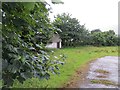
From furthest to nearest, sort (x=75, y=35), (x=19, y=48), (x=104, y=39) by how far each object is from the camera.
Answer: (x=104, y=39), (x=75, y=35), (x=19, y=48)

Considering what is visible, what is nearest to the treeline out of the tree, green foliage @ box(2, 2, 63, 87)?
the tree

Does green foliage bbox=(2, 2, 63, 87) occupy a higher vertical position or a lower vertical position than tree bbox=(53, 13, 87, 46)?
lower

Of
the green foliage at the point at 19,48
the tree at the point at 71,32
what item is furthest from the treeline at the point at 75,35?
the green foliage at the point at 19,48

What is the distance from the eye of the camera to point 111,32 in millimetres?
26891

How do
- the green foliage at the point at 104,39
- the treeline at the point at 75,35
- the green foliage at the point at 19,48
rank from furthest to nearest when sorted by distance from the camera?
the green foliage at the point at 104,39
the treeline at the point at 75,35
the green foliage at the point at 19,48

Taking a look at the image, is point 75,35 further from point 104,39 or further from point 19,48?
point 19,48

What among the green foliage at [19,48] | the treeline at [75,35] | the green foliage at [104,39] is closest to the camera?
the green foliage at [19,48]

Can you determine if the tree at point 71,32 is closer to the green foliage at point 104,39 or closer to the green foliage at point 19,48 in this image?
the green foliage at point 104,39

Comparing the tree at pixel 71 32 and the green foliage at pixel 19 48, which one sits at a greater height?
the tree at pixel 71 32

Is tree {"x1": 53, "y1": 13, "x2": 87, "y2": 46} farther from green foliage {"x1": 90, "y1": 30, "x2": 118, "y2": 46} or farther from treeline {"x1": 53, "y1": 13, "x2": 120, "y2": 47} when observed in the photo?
green foliage {"x1": 90, "y1": 30, "x2": 118, "y2": 46}

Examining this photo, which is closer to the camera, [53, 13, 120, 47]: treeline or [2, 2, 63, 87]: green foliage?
[2, 2, 63, 87]: green foliage

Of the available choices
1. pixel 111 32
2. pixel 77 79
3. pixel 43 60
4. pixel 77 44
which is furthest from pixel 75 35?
pixel 43 60

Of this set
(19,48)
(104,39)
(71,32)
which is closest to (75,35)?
(71,32)

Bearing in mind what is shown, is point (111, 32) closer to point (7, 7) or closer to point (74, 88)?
point (74, 88)
